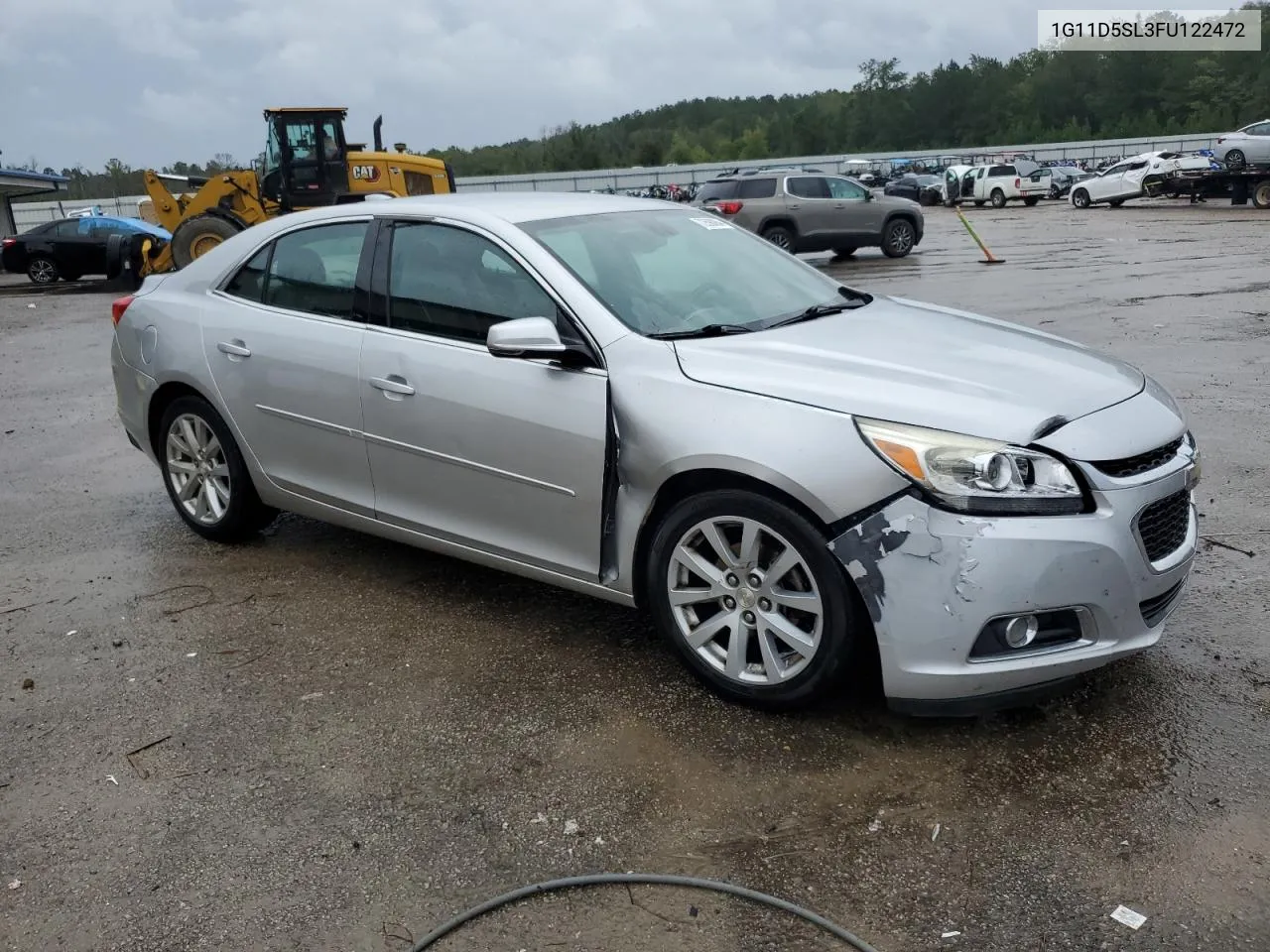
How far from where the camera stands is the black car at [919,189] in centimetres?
5095

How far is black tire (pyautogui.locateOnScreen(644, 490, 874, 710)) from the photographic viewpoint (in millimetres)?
3297

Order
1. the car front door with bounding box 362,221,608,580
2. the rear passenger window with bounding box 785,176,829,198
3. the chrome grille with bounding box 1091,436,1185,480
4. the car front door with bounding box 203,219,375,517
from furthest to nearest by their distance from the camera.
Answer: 1. the rear passenger window with bounding box 785,176,829,198
2. the car front door with bounding box 203,219,375,517
3. the car front door with bounding box 362,221,608,580
4. the chrome grille with bounding box 1091,436,1185,480

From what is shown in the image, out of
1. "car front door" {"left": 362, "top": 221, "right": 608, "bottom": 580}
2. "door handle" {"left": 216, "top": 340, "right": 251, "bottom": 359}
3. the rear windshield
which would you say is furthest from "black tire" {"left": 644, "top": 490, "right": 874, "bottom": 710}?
the rear windshield

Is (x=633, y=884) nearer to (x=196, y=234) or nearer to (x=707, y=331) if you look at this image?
(x=707, y=331)

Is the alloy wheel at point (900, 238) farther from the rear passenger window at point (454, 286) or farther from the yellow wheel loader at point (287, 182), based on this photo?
the rear passenger window at point (454, 286)

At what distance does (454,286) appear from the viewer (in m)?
4.33

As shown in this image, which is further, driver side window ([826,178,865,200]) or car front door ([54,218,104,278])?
car front door ([54,218,104,278])

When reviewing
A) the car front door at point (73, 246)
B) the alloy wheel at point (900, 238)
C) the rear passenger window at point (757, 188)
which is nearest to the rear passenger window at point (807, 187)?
the rear passenger window at point (757, 188)

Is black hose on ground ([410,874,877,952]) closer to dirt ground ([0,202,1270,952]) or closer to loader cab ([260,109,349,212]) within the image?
dirt ground ([0,202,1270,952])

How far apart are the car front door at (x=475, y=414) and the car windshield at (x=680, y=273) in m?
0.23

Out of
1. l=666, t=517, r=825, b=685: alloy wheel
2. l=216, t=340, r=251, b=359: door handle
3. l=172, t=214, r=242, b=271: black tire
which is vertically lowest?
l=666, t=517, r=825, b=685: alloy wheel

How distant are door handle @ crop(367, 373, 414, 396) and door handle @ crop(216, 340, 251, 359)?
0.88m

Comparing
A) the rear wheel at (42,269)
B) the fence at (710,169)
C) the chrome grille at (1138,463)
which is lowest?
the chrome grille at (1138,463)

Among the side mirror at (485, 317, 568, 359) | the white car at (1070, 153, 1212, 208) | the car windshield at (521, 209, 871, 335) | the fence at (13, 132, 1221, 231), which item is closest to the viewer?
the side mirror at (485, 317, 568, 359)
